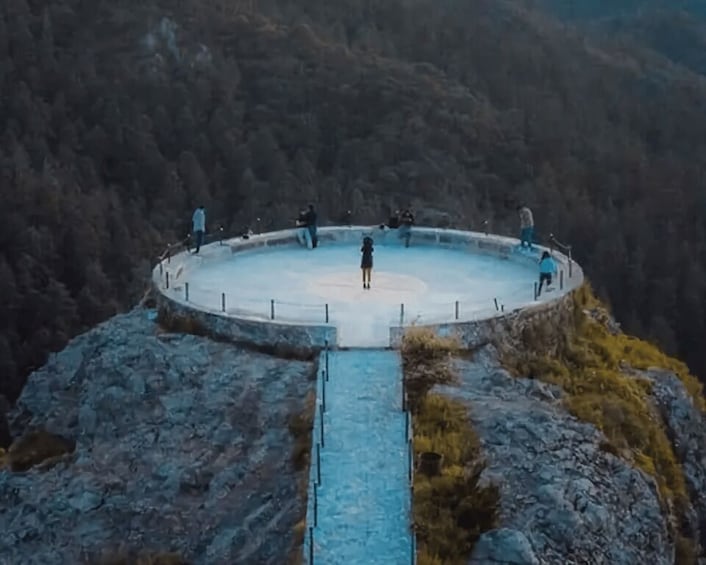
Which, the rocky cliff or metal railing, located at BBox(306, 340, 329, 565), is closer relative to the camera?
metal railing, located at BBox(306, 340, 329, 565)

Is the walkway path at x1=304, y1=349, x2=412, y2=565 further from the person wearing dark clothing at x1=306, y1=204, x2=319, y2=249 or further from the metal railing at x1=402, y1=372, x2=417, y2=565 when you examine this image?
the person wearing dark clothing at x1=306, y1=204, x2=319, y2=249

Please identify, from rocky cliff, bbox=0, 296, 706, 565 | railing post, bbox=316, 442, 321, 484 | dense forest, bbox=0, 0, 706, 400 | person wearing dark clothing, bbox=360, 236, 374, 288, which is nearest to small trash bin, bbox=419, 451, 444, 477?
rocky cliff, bbox=0, 296, 706, 565

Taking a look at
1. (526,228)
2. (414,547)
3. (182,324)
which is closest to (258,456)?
(414,547)

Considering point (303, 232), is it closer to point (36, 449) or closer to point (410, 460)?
point (36, 449)

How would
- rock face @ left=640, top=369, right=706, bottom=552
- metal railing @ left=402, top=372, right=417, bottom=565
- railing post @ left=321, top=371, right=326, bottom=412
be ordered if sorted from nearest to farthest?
metal railing @ left=402, top=372, right=417, bottom=565 < railing post @ left=321, top=371, right=326, bottom=412 < rock face @ left=640, top=369, right=706, bottom=552

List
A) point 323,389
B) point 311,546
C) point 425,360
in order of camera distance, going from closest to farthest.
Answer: point 311,546 < point 323,389 < point 425,360

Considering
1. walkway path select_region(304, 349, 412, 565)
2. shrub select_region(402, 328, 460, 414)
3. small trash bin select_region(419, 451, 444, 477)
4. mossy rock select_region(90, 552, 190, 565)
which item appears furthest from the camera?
shrub select_region(402, 328, 460, 414)

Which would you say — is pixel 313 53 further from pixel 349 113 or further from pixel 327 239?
pixel 327 239
